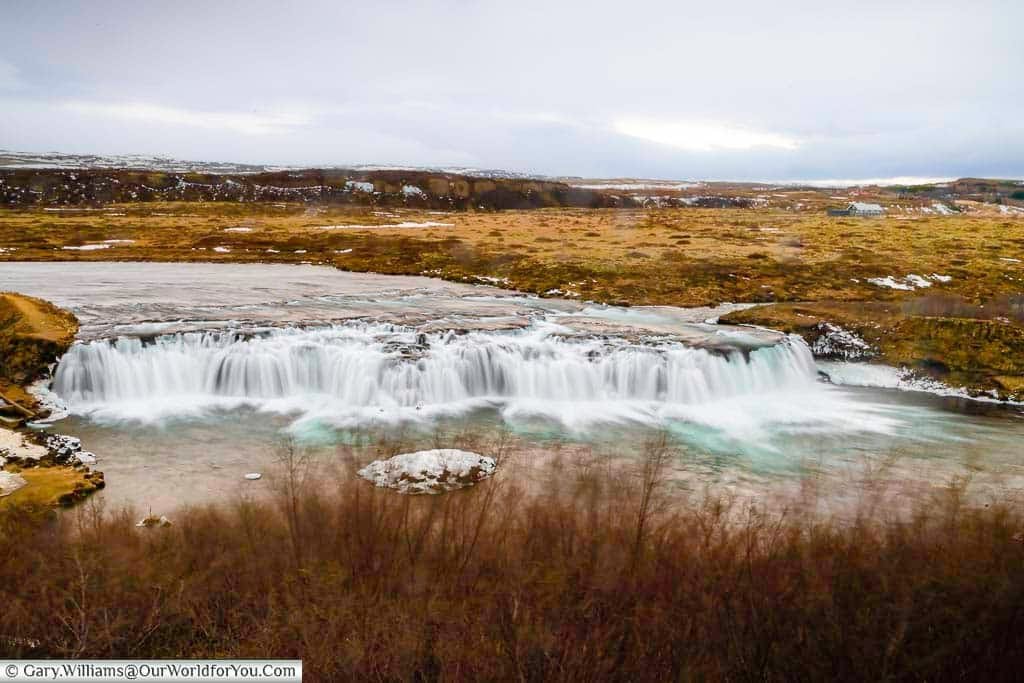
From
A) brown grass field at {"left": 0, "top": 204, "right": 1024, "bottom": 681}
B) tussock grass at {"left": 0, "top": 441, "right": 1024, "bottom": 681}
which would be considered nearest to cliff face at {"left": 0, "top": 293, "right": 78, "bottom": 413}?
brown grass field at {"left": 0, "top": 204, "right": 1024, "bottom": 681}

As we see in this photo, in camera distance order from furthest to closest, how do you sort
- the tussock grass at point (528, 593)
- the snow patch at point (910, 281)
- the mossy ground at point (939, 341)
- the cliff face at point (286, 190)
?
1. the cliff face at point (286, 190)
2. the snow patch at point (910, 281)
3. the mossy ground at point (939, 341)
4. the tussock grass at point (528, 593)

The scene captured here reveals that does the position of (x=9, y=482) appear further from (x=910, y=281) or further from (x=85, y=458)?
(x=910, y=281)

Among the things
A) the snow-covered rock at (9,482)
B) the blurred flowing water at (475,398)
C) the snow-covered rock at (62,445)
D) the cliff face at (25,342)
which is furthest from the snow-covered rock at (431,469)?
the cliff face at (25,342)

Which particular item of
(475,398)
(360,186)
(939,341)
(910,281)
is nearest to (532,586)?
(475,398)

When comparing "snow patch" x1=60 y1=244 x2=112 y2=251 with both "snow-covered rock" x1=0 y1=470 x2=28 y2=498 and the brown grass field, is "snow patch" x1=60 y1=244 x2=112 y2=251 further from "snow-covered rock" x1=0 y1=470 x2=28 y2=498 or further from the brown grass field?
the brown grass field

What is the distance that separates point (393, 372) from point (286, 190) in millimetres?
102002

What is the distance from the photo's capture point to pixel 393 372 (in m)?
19.4

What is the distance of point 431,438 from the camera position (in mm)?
15648

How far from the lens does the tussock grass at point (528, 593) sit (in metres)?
6.05

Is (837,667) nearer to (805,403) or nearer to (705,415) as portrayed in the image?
(705,415)

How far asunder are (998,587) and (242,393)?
1788 cm

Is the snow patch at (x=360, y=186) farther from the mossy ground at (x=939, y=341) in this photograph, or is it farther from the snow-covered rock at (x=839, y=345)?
the snow-covered rock at (x=839, y=345)

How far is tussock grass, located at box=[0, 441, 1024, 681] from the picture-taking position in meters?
6.05

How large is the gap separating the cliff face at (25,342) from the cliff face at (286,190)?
91.6 metres
